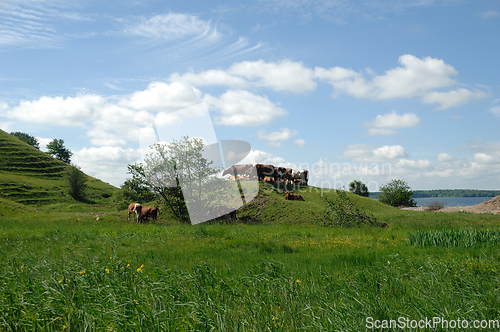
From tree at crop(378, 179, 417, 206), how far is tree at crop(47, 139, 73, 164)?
116361 mm

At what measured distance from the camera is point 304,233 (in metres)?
16.3

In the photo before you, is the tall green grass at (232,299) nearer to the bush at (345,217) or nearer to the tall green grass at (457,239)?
the tall green grass at (457,239)

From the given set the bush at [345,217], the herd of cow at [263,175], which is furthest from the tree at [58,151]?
the bush at [345,217]

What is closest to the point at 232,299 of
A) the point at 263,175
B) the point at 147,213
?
the point at 147,213

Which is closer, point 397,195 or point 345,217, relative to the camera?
point 345,217

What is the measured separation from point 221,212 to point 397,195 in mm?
53129

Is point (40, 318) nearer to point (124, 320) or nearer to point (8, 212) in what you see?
point (124, 320)

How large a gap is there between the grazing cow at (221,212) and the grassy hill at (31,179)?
4865 cm

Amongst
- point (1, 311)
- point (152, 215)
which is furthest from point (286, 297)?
point (152, 215)

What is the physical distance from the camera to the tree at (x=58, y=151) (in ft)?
374

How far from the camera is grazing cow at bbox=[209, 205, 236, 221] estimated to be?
29.0 m

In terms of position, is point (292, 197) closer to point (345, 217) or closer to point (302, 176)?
point (345, 217)

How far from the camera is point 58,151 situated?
4503 inches

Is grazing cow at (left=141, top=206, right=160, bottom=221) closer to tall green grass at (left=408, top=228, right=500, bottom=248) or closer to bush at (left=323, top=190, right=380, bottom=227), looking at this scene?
bush at (left=323, top=190, right=380, bottom=227)
